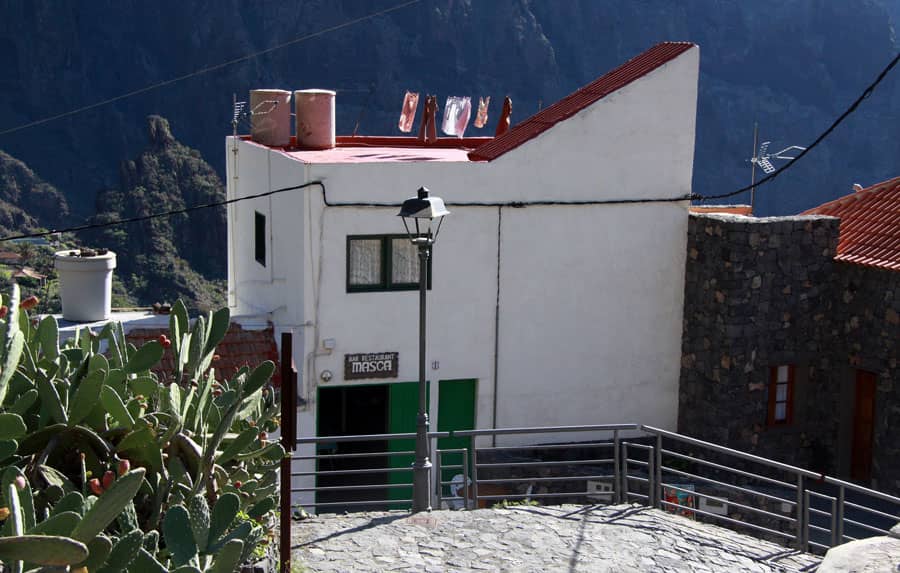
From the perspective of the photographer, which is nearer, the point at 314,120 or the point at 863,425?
the point at 863,425

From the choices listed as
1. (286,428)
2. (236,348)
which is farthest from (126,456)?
(236,348)

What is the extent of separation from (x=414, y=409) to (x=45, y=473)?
10.1 metres

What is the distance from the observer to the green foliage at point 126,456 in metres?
5.69

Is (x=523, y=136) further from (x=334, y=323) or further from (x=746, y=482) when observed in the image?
(x=746, y=482)

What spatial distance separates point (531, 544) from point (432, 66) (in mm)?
67946

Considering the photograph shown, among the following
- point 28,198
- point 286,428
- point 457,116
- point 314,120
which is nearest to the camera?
point 286,428

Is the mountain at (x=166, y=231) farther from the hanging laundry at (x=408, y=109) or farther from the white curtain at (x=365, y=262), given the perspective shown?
the white curtain at (x=365, y=262)

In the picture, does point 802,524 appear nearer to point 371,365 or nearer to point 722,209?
point 371,365

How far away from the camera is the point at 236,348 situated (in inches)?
638

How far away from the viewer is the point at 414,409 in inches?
664

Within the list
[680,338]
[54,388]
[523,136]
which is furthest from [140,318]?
[54,388]

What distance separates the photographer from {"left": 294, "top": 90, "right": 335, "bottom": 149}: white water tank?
18938mm

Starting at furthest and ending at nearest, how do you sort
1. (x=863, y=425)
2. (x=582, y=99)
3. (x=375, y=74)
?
(x=375, y=74), (x=863, y=425), (x=582, y=99)

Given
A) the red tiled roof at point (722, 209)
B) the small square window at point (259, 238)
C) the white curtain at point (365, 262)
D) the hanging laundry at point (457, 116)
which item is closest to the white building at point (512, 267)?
the white curtain at point (365, 262)
